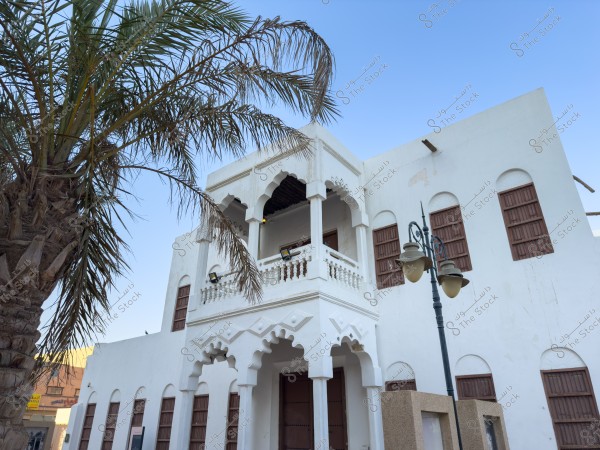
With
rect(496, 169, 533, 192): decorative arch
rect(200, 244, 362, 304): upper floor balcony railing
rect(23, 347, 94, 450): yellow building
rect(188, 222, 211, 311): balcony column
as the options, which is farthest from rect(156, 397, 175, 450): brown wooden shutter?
rect(496, 169, 533, 192): decorative arch

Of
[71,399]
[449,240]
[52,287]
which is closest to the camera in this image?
[52,287]

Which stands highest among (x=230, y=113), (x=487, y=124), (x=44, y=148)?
(x=487, y=124)

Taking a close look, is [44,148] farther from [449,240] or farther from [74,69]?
[449,240]

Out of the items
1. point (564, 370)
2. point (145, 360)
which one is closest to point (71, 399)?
point (145, 360)

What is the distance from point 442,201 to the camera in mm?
Answer: 9289

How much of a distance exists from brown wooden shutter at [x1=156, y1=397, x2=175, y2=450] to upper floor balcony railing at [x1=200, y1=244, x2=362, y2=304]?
4575mm

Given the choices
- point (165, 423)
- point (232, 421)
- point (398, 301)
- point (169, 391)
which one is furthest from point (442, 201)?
point (165, 423)

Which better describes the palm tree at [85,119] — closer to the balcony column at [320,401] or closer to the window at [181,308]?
the balcony column at [320,401]

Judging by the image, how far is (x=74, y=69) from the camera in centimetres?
455

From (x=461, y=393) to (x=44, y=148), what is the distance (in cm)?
749

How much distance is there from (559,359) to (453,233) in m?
2.96

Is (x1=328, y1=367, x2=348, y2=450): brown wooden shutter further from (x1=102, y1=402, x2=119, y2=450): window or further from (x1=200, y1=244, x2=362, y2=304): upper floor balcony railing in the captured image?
(x1=102, y1=402, x2=119, y2=450): window

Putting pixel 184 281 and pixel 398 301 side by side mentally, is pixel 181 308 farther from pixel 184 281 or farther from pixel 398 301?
pixel 398 301

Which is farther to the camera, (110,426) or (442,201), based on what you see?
(110,426)
